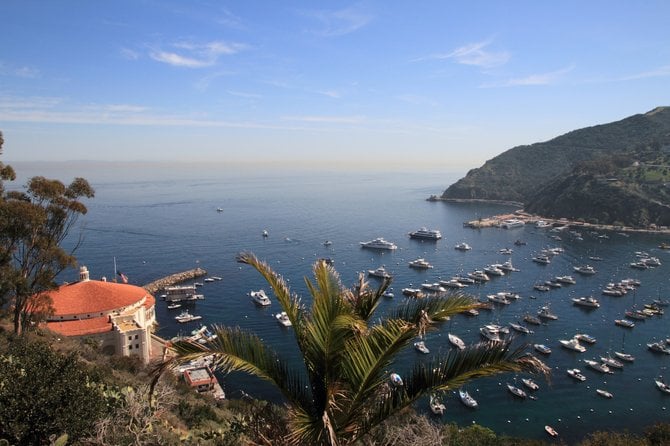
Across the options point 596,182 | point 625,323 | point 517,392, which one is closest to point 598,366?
point 517,392

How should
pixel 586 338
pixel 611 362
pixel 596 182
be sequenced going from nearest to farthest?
pixel 611 362 < pixel 586 338 < pixel 596 182

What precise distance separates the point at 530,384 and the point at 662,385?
33.5ft

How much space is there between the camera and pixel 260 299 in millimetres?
52312

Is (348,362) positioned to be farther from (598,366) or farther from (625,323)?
(625,323)

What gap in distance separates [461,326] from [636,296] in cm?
2707

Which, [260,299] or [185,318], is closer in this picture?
[185,318]

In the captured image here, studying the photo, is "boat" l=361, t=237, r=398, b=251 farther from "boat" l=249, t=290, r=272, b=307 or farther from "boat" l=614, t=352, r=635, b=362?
"boat" l=614, t=352, r=635, b=362

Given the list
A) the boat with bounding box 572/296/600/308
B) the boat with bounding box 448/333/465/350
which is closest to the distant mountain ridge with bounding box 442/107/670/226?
the boat with bounding box 572/296/600/308

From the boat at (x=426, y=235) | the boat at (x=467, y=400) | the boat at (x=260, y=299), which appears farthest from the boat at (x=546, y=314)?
the boat at (x=426, y=235)

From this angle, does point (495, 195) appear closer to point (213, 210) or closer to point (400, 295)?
point (213, 210)

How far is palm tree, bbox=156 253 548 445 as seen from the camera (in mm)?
4418

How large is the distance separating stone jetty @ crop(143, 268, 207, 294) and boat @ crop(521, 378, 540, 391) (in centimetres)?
4290

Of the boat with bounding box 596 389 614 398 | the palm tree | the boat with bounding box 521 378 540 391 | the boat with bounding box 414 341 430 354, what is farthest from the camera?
the boat with bounding box 414 341 430 354

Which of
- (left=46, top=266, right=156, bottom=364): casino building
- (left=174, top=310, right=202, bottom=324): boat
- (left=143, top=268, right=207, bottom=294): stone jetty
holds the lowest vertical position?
(left=174, top=310, right=202, bottom=324): boat
